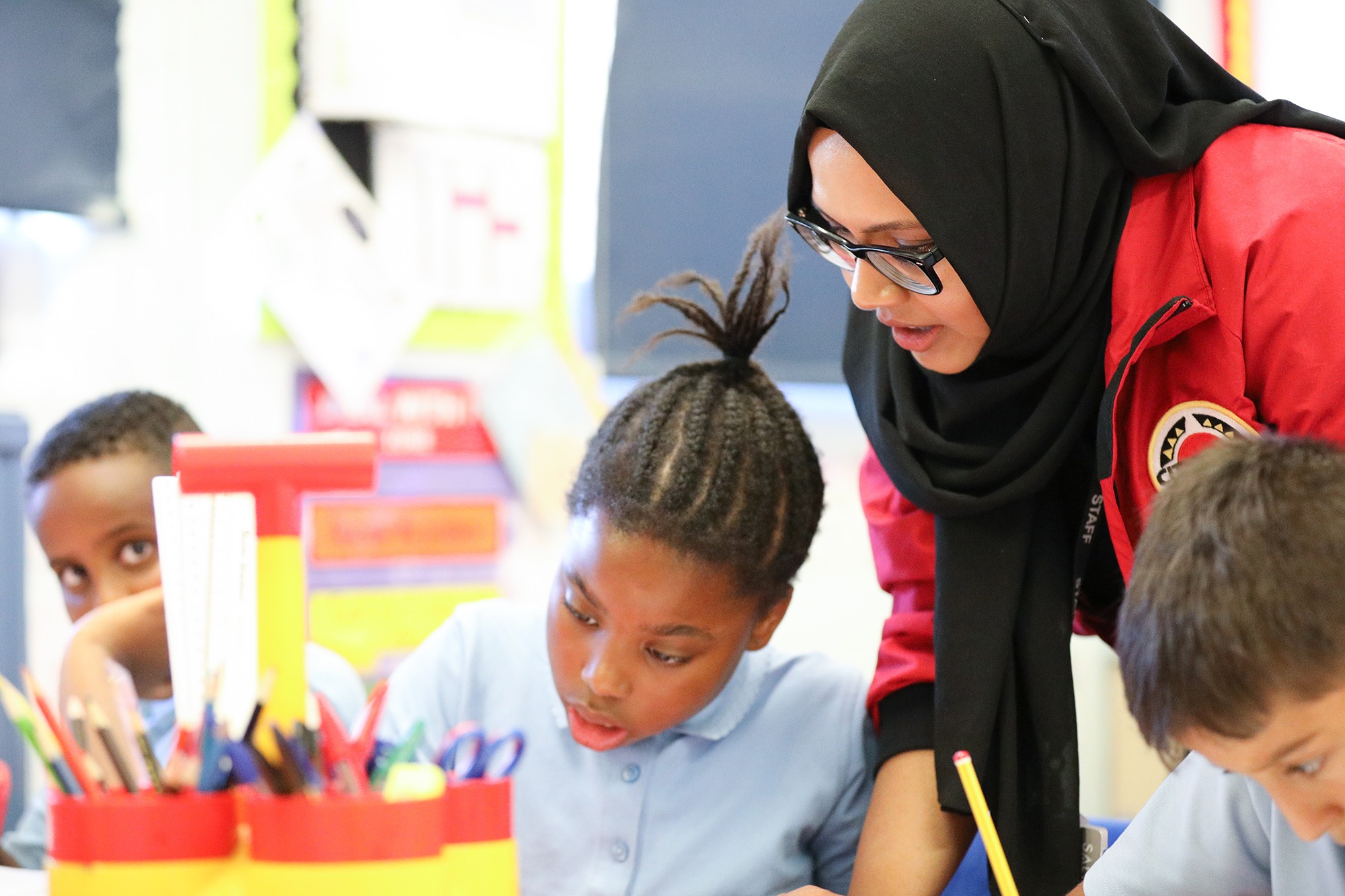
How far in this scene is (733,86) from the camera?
2.04 m

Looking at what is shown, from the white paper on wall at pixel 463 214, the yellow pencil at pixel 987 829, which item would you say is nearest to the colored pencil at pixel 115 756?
the yellow pencil at pixel 987 829

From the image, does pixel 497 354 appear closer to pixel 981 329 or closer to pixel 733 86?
pixel 733 86

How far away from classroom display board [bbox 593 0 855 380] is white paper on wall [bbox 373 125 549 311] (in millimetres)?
124

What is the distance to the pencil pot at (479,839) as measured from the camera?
0.51m

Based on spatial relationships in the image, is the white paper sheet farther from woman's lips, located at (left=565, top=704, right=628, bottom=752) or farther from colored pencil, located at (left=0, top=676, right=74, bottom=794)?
woman's lips, located at (left=565, top=704, right=628, bottom=752)

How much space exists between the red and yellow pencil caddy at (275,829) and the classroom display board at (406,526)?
123 cm

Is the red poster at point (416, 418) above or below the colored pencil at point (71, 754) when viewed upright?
below

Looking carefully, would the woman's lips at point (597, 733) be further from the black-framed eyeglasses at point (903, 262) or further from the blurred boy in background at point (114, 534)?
the black-framed eyeglasses at point (903, 262)

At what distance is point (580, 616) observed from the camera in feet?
3.21

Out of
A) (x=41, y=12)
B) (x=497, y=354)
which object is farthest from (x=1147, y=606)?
(x=41, y=12)

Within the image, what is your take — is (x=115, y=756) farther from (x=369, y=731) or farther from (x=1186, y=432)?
(x=1186, y=432)

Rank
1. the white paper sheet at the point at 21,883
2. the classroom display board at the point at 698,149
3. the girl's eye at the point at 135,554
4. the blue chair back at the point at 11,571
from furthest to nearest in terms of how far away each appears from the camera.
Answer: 1. the classroom display board at the point at 698,149
2. the blue chair back at the point at 11,571
3. the girl's eye at the point at 135,554
4. the white paper sheet at the point at 21,883

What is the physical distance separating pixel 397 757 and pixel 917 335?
22.3 inches

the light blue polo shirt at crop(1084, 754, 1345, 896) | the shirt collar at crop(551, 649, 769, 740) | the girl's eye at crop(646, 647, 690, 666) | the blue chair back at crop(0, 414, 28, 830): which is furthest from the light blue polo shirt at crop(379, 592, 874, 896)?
the blue chair back at crop(0, 414, 28, 830)
